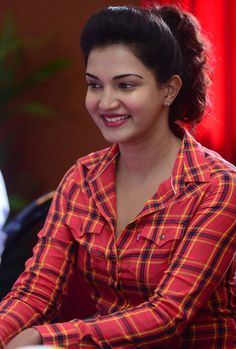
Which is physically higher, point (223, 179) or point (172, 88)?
point (172, 88)

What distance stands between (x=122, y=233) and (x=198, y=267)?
0.25 metres

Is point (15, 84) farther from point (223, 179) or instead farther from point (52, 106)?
point (223, 179)

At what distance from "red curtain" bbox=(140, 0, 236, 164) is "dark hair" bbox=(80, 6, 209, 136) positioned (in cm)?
111

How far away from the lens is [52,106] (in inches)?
156

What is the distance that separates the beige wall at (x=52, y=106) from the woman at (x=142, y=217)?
70.2 inches

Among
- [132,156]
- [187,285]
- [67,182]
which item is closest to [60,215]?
[67,182]

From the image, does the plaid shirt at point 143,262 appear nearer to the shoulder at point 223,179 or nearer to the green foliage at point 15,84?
the shoulder at point 223,179

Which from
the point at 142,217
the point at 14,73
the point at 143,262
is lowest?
the point at 143,262

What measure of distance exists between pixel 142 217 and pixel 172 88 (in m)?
0.34

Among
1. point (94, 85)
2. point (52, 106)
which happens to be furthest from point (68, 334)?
point (52, 106)

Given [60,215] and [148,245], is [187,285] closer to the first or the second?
[148,245]

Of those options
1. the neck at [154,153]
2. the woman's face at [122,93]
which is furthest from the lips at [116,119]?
the neck at [154,153]

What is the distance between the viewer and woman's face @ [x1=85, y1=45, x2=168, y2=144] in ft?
6.22

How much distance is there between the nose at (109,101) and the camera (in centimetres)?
190
